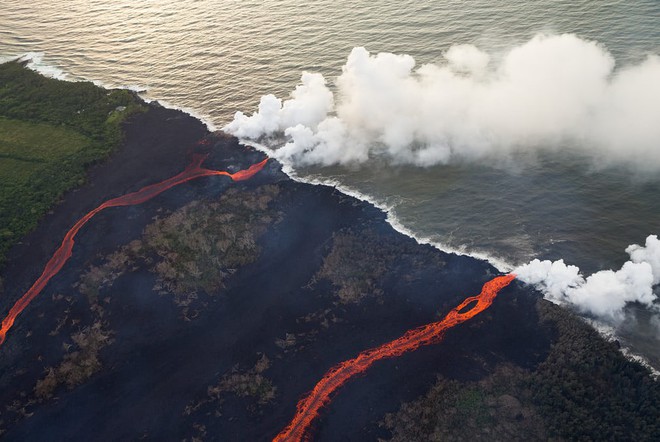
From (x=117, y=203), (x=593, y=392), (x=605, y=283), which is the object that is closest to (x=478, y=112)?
(x=605, y=283)

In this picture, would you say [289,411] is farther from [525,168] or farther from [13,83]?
[13,83]

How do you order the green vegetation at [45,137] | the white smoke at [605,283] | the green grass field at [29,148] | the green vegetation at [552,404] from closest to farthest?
1. the green vegetation at [552,404]
2. the white smoke at [605,283]
3. the green vegetation at [45,137]
4. the green grass field at [29,148]

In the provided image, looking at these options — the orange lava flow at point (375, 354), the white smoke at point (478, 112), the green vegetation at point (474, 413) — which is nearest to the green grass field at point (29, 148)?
the white smoke at point (478, 112)

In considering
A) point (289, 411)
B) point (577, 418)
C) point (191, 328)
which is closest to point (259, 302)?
point (191, 328)

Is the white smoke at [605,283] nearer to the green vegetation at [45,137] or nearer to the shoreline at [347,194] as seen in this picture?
the shoreline at [347,194]

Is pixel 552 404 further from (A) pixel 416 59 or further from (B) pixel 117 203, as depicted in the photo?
(A) pixel 416 59
